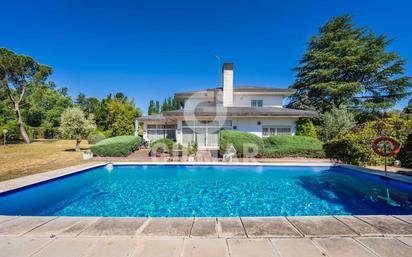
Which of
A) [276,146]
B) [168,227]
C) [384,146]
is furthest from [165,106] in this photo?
[168,227]

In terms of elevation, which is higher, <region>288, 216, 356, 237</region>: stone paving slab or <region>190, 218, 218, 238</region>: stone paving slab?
<region>288, 216, 356, 237</region>: stone paving slab

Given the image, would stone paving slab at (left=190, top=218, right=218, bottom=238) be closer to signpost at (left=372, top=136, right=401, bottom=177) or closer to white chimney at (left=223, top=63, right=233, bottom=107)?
signpost at (left=372, top=136, right=401, bottom=177)

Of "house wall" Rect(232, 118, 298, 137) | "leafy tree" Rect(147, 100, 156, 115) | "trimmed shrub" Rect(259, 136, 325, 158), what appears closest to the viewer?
"trimmed shrub" Rect(259, 136, 325, 158)

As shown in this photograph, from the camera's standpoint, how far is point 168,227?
3.35 meters

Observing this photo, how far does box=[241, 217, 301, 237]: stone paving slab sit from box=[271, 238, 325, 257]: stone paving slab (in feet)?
0.53

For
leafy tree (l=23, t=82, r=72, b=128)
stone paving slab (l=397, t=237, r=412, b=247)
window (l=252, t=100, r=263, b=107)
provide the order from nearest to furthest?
stone paving slab (l=397, t=237, r=412, b=247) < window (l=252, t=100, r=263, b=107) < leafy tree (l=23, t=82, r=72, b=128)

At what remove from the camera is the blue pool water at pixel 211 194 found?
5625mm

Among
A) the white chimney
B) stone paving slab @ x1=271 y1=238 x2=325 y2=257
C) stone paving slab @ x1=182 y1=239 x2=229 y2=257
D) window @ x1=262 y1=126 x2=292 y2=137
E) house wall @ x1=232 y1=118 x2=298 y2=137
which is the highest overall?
the white chimney

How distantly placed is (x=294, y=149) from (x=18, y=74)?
35284 millimetres

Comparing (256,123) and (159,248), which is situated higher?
(256,123)

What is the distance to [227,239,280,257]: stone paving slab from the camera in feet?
8.51

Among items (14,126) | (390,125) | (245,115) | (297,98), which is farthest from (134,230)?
(14,126)

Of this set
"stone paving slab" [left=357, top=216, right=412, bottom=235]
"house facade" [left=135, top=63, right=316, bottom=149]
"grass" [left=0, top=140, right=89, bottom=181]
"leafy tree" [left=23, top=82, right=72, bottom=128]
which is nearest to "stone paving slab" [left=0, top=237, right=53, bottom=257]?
"stone paving slab" [left=357, top=216, right=412, bottom=235]

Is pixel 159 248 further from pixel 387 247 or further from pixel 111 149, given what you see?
pixel 111 149
